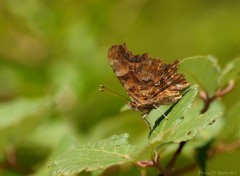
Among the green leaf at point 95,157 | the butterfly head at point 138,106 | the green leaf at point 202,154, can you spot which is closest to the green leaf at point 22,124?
the butterfly head at point 138,106

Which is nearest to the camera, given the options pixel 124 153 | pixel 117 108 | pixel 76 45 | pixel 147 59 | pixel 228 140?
pixel 124 153

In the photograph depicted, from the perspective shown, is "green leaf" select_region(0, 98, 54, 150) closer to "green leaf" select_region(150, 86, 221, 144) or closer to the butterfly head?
the butterfly head

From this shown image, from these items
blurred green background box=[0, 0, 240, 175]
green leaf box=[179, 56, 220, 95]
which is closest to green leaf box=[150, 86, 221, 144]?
green leaf box=[179, 56, 220, 95]

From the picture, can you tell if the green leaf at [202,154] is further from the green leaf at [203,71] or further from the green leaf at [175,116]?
the green leaf at [175,116]

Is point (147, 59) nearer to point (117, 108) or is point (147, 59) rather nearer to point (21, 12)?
point (117, 108)

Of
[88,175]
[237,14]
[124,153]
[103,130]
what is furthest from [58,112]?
[124,153]

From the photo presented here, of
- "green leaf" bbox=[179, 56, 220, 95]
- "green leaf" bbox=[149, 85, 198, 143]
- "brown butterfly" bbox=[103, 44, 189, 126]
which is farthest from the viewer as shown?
"brown butterfly" bbox=[103, 44, 189, 126]

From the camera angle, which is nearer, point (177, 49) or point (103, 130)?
point (103, 130)
